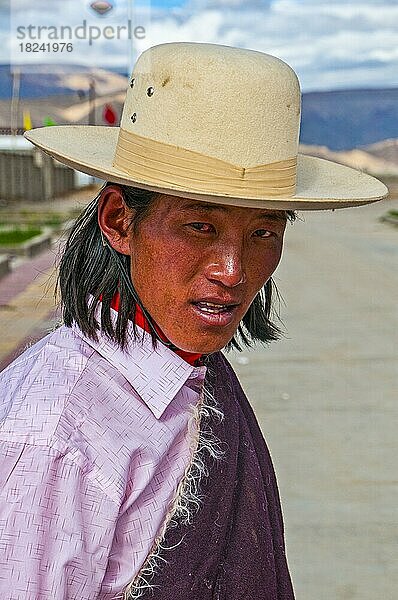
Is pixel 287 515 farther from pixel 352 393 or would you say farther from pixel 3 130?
pixel 3 130

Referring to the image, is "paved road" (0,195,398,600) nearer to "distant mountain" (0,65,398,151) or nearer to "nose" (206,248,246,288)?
"nose" (206,248,246,288)

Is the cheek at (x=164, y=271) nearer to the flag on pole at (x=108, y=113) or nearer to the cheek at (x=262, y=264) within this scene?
the cheek at (x=262, y=264)

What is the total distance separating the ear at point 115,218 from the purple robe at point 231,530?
31 centimetres

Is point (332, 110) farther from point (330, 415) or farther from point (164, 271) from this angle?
point (164, 271)

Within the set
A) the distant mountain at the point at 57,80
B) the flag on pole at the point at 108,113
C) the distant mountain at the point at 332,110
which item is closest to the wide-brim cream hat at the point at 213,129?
the distant mountain at the point at 57,80

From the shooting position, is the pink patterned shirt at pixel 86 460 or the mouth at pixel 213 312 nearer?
the pink patterned shirt at pixel 86 460

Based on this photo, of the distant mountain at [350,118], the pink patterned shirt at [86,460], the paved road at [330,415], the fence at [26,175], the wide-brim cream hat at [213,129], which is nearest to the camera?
the pink patterned shirt at [86,460]

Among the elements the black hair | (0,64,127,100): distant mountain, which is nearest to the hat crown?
the black hair

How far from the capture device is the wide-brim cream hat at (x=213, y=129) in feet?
4.39

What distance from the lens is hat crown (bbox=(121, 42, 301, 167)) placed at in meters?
1.34

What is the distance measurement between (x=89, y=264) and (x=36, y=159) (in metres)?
28.7

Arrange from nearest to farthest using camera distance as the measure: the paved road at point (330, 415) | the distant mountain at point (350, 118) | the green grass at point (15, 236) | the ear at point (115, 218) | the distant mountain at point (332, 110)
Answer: the ear at point (115, 218) < the paved road at point (330, 415) < the green grass at point (15, 236) < the distant mountain at point (332, 110) < the distant mountain at point (350, 118)

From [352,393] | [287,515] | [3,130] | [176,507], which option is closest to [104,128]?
[176,507]

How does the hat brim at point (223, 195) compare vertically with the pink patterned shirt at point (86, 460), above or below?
above
